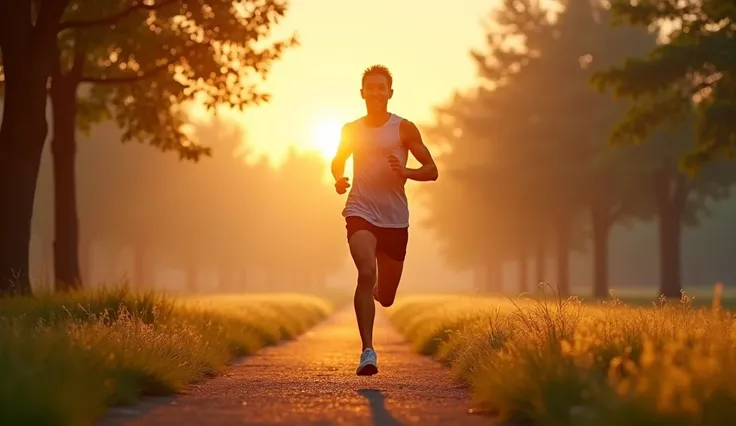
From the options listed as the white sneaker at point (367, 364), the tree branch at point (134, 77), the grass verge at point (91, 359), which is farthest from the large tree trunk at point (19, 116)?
the white sneaker at point (367, 364)

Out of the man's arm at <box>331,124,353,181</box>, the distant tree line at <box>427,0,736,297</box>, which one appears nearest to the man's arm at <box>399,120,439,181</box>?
the man's arm at <box>331,124,353,181</box>

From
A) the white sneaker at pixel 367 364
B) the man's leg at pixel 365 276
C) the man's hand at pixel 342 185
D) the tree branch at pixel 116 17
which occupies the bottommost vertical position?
the white sneaker at pixel 367 364

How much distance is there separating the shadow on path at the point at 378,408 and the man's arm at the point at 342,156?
2.21 metres

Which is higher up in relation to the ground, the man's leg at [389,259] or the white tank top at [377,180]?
the white tank top at [377,180]

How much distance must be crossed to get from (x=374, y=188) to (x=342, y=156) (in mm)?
580

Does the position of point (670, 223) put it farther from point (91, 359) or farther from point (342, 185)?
point (91, 359)

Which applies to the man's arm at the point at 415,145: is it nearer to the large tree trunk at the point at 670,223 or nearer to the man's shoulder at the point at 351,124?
the man's shoulder at the point at 351,124

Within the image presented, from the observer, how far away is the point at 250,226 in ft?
231

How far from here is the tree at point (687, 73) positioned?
22797 millimetres

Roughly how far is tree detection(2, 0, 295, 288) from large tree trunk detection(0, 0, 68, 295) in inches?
14.5

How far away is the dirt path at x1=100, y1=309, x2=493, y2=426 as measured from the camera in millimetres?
6477

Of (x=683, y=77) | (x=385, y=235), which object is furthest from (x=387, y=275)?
(x=683, y=77)

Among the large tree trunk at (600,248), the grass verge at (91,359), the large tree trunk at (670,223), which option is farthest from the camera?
the large tree trunk at (600,248)

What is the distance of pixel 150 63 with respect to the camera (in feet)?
62.3
